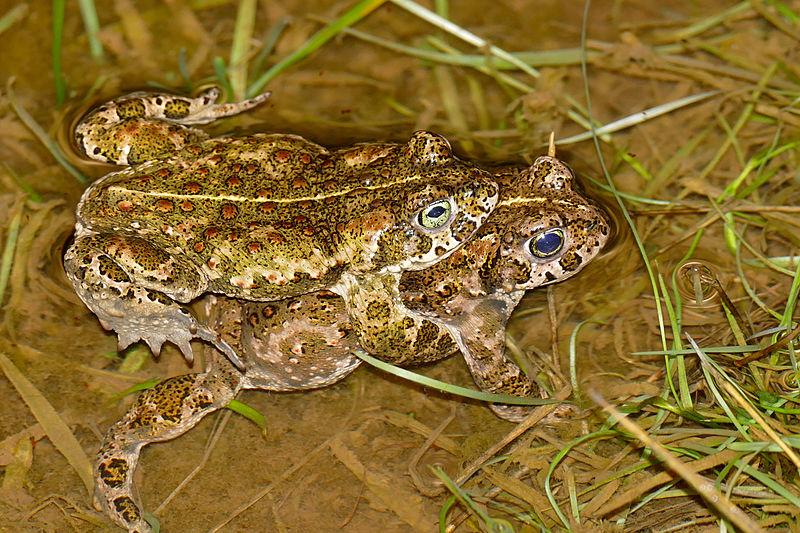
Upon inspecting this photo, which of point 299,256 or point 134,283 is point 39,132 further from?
point 299,256

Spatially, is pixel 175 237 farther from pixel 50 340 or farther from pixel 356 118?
Answer: pixel 356 118

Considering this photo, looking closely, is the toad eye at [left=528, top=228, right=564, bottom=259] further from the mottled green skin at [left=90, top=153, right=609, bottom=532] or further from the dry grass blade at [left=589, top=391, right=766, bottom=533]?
the dry grass blade at [left=589, top=391, right=766, bottom=533]

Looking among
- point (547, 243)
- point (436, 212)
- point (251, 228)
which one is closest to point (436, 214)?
point (436, 212)

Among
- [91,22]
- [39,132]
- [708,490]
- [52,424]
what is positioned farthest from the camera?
[91,22]

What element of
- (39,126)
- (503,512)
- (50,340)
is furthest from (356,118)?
(503,512)

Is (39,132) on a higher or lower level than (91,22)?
lower

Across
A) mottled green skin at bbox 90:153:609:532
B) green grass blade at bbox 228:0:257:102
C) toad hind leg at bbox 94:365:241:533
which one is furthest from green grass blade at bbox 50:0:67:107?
toad hind leg at bbox 94:365:241:533

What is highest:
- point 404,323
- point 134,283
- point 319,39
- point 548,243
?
point 319,39
